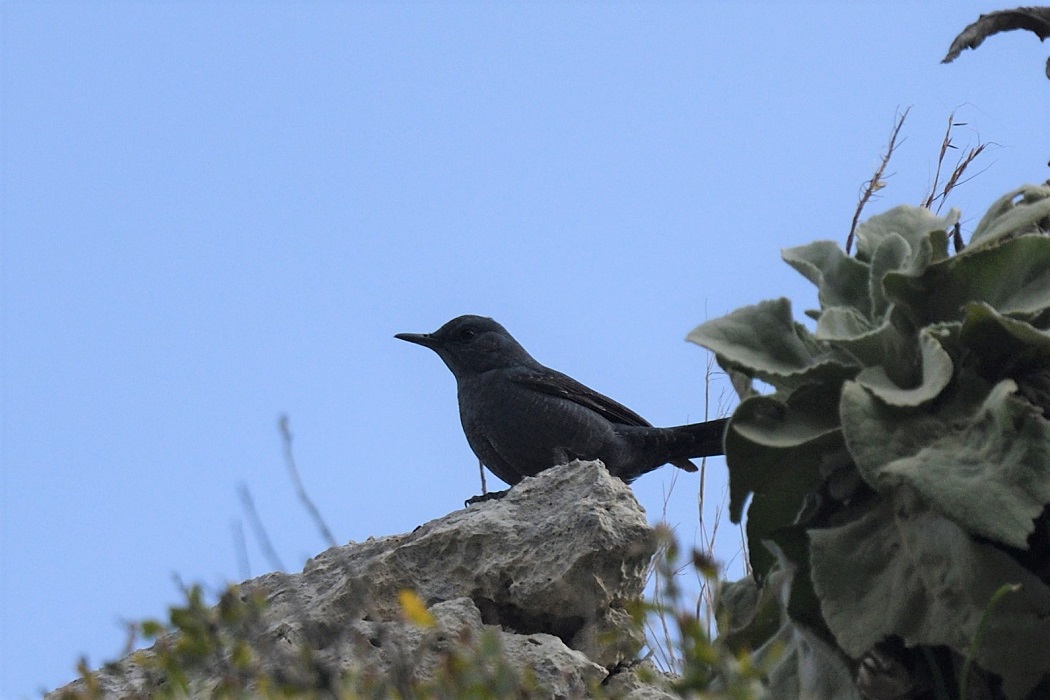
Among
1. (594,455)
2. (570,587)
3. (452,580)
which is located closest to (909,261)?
(570,587)

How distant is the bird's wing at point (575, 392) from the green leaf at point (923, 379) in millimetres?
3984

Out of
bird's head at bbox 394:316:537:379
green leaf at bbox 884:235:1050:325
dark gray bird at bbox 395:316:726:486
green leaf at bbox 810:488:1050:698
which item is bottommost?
green leaf at bbox 810:488:1050:698

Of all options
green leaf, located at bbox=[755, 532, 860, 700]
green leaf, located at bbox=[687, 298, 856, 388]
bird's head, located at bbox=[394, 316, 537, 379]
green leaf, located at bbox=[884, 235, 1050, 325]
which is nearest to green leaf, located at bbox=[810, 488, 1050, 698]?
green leaf, located at bbox=[755, 532, 860, 700]

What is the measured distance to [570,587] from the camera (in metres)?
3.55

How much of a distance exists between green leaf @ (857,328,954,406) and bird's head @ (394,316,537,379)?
4195 mm

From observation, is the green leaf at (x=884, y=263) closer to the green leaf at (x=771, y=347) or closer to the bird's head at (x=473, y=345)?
the green leaf at (x=771, y=347)

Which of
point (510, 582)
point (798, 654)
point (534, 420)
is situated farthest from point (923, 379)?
point (534, 420)

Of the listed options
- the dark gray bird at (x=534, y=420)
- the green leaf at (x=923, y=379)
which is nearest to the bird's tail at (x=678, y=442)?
the dark gray bird at (x=534, y=420)

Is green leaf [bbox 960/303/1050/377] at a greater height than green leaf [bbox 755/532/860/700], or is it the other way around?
green leaf [bbox 960/303/1050/377]

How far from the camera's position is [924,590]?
2238 mm

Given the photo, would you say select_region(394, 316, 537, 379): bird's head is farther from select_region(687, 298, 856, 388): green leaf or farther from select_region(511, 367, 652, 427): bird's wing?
select_region(687, 298, 856, 388): green leaf

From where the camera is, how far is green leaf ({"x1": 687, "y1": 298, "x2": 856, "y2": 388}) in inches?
98.4

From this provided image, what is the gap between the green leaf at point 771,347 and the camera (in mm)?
2500

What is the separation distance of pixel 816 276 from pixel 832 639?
0.76m
